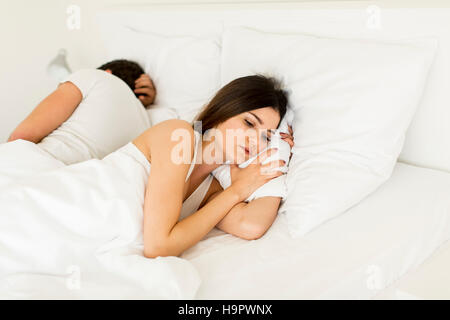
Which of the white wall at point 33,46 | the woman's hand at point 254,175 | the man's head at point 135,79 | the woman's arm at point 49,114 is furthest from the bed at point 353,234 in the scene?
the white wall at point 33,46

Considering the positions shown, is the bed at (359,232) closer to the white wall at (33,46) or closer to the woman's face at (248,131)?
the woman's face at (248,131)

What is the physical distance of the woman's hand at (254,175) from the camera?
1.29m

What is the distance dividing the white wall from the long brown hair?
146 cm

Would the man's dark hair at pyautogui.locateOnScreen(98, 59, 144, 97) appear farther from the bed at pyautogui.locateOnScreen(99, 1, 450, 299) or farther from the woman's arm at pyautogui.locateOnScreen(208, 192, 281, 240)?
the woman's arm at pyautogui.locateOnScreen(208, 192, 281, 240)

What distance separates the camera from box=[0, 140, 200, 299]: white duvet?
0.93 metres

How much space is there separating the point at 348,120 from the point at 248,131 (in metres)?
0.30

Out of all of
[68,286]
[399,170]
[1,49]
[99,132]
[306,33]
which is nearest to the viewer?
[68,286]

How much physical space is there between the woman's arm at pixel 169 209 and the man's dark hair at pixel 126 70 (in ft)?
2.52

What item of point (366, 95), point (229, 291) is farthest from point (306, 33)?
point (229, 291)

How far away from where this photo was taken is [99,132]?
1598 mm

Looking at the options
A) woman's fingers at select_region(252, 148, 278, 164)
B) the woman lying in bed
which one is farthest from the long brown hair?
A: woman's fingers at select_region(252, 148, 278, 164)

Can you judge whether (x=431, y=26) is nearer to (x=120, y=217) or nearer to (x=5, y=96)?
(x=120, y=217)
